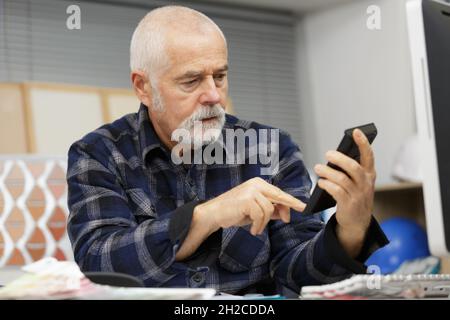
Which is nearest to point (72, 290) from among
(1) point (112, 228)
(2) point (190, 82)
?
(1) point (112, 228)

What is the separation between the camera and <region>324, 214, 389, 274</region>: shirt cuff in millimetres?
1295

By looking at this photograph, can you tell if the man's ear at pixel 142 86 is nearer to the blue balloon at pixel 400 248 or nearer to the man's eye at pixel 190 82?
the man's eye at pixel 190 82

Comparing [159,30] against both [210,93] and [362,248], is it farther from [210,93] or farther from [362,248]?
[362,248]

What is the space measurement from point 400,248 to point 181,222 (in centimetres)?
290

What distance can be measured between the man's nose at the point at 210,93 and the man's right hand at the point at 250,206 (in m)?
0.34

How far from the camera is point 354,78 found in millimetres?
4703

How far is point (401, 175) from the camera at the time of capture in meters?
4.24

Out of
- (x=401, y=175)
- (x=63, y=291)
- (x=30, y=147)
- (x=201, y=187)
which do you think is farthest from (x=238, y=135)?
(x=401, y=175)

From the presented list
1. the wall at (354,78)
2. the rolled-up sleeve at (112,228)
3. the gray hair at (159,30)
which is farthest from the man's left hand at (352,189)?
the wall at (354,78)

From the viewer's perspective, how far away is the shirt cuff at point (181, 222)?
1.24 metres

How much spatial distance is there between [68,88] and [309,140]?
1584 mm

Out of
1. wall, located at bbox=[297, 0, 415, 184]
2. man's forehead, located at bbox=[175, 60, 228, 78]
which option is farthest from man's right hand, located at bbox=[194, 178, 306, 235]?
wall, located at bbox=[297, 0, 415, 184]

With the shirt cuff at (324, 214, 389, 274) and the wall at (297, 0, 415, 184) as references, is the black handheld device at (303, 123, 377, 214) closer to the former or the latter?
the shirt cuff at (324, 214, 389, 274)

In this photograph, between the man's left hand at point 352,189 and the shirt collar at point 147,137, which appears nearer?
the man's left hand at point 352,189
